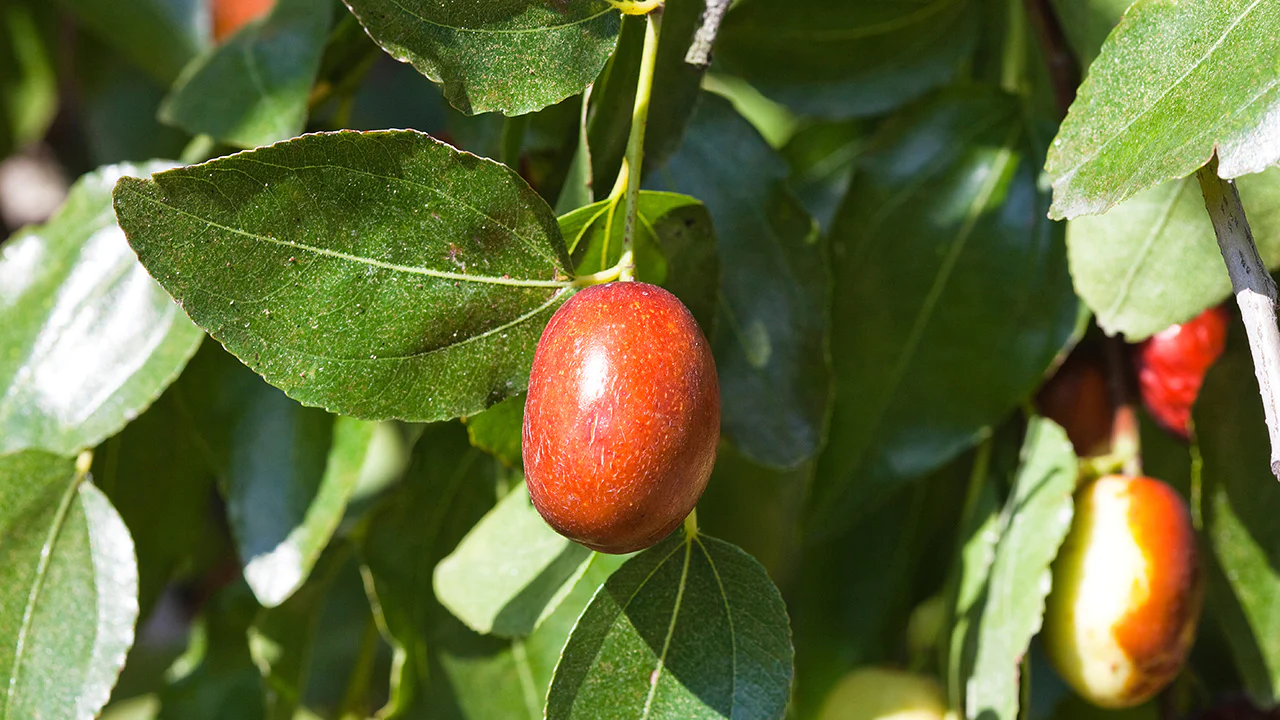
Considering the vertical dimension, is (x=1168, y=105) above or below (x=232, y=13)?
above

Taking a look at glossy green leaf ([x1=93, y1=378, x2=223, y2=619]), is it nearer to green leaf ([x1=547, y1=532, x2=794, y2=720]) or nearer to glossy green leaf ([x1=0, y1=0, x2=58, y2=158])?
green leaf ([x1=547, y1=532, x2=794, y2=720])

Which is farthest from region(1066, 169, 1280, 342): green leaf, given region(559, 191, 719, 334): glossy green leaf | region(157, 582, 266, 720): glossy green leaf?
region(157, 582, 266, 720): glossy green leaf

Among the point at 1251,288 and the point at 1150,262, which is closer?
the point at 1251,288

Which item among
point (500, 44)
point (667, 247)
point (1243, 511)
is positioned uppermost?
point (500, 44)

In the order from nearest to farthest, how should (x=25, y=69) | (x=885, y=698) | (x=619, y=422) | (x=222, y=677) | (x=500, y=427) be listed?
(x=619, y=422), (x=500, y=427), (x=885, y=698), (x=222, y=677), (x=25, y=69)

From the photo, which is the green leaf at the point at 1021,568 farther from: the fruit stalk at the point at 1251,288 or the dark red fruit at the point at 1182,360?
the fruit stalk at the point at 1251,288

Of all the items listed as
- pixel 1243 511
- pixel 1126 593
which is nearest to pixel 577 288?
pixel 1126 593

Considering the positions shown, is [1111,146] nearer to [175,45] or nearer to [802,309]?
[802,309]

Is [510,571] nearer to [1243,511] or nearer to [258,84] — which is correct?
[258,84]
